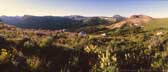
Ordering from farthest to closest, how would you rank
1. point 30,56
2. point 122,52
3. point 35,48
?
point 122,52
point 35,48
point 30,56

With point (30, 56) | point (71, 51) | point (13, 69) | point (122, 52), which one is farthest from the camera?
point (122, 52)

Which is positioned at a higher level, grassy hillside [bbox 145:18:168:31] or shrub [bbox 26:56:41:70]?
shrub [bbox 26:56:41:70]

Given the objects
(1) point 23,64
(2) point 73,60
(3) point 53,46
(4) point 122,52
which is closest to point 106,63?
(2) point 73,60

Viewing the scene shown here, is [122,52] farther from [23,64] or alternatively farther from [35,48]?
[23,64]

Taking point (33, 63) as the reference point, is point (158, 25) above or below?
below

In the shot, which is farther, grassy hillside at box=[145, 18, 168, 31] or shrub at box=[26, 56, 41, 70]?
grassy hillside at box=[145, 18, 168, 31]

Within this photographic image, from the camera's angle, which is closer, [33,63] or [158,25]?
[33,63]

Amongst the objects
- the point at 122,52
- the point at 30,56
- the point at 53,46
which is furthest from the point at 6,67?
the point at 122,52

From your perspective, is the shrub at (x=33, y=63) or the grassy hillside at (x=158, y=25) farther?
the grassy hillside at (x=158, y=25)

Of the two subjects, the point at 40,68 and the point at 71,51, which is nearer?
the point at 40,68

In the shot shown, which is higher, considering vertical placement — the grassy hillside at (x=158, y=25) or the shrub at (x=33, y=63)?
the shrub at (x=33, y=63)
